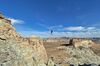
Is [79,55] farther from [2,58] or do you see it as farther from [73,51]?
[2,58]

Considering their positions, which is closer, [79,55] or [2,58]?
[2,58]

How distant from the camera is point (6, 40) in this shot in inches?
866

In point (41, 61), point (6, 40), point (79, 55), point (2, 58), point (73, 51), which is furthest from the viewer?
point (73, 51)

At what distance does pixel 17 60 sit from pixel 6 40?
225 cm

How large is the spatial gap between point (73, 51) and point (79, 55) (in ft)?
15.1

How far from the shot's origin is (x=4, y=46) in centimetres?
2133

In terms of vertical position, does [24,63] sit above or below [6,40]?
below

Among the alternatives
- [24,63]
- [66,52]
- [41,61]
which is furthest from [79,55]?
[24,63]

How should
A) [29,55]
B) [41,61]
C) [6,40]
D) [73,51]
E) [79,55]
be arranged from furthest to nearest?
[73,51], [79,55], [41,61], [29,55], [6,40]

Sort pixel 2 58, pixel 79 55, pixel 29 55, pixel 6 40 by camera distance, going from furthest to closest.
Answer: pixel 79 55 < pixel 29 55 < pixel 6 40 < pixel 2 58

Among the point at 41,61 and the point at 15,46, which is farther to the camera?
the point at 41,61

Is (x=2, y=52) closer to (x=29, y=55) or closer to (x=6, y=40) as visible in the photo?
(x=6, y=40)

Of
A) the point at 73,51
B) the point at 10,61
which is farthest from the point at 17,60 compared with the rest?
the point at 73,51

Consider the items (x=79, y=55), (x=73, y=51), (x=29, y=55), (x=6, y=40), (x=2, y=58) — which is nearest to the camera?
(x=2, y=58)
